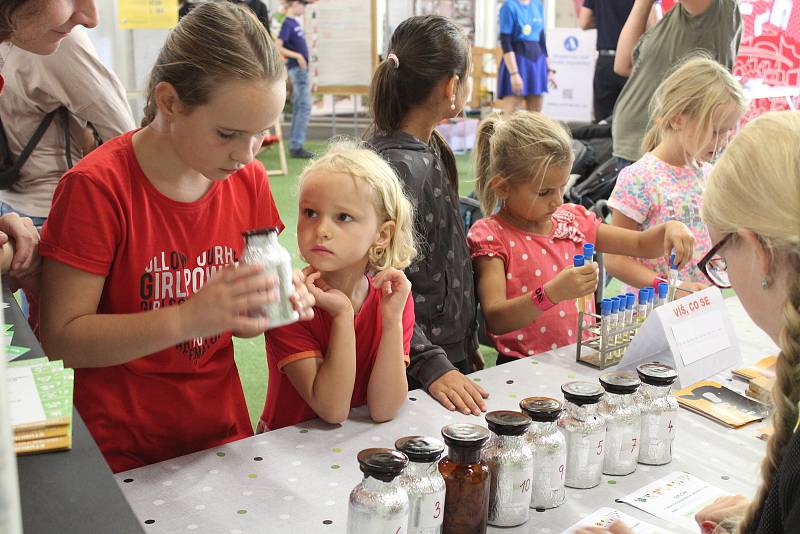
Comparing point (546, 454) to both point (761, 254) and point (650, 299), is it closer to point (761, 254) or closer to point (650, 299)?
point (761, 254)

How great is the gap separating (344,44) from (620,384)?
6979mm

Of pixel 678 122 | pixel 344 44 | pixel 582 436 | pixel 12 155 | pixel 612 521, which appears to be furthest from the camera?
pixel 344 44

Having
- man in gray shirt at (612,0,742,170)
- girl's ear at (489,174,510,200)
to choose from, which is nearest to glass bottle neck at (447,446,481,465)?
girl's ear at (489,174,510,200)

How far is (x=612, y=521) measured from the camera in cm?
112

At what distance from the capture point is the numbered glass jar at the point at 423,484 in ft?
3.18

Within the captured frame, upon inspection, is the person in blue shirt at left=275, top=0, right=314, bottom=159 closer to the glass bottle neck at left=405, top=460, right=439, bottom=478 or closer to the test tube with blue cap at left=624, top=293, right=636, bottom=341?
the test tube with blue cap at left=624, top=293, right=636, bottom=341

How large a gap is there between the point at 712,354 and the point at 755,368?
105mm

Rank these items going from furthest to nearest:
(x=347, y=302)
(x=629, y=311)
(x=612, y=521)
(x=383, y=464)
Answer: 1. (x=629, y=311)
2. (x=347, y=302)
3. (x=612, y=521)
4. (x=383, y=464)

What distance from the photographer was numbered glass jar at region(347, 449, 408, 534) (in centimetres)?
92

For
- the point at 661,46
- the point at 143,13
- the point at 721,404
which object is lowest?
the point at 721,404

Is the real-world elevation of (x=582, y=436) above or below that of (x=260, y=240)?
below

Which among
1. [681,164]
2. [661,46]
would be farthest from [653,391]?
[661,46]

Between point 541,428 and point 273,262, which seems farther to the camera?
point 541,428

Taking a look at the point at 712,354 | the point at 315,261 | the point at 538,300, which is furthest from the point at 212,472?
the point at 712,354
